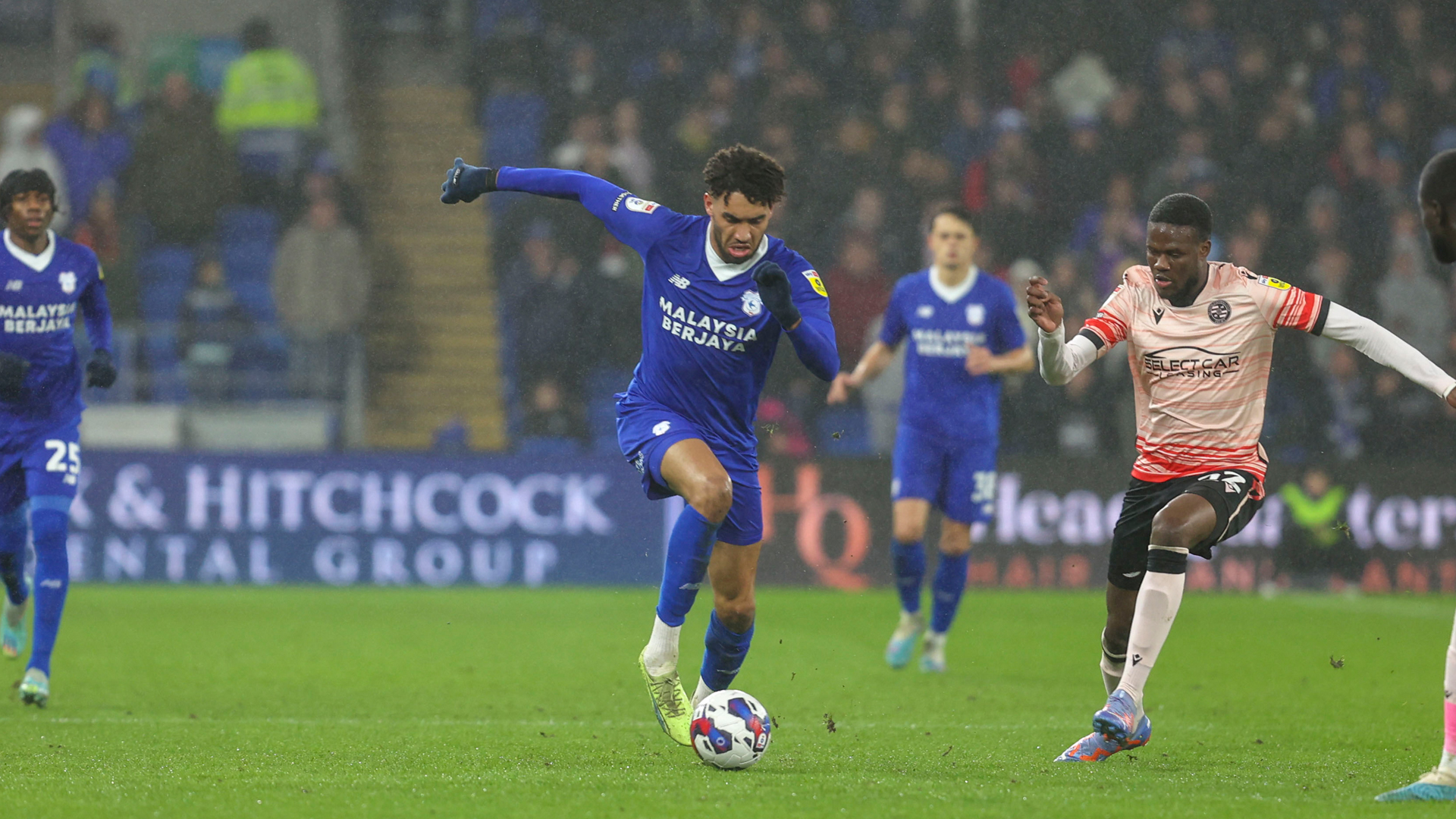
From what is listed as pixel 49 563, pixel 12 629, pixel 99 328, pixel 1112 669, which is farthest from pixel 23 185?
pixel 1112 669

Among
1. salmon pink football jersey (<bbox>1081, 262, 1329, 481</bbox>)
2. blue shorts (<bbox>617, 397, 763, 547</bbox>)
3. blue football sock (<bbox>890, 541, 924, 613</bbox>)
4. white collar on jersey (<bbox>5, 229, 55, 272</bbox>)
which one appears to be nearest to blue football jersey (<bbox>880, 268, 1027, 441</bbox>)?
blue football sock (<bbox>890, 541, 924, 613</bbox>)

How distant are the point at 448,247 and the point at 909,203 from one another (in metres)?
5.17

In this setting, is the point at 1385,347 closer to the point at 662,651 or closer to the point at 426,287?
the point at 662,651

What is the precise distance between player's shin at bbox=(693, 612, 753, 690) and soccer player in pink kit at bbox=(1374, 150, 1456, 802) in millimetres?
2235

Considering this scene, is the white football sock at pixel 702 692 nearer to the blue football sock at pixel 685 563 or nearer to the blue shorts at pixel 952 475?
the blue football sock at pixel 685 563

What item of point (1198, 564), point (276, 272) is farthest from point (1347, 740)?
point (276, 272)

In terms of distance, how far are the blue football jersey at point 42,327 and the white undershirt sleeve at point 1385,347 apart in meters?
5.65

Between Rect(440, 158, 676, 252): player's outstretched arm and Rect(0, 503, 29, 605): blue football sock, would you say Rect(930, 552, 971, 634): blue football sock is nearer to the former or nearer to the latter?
Rect(440, 158, 676, 252): player's outstretched arm

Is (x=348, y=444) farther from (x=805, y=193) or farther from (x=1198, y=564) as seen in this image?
(x=1198, y=564)

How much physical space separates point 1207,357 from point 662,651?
7.32 ft

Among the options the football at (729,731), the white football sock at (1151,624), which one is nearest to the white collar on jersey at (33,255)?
the football at (729,731)

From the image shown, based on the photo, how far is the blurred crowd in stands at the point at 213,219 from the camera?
49.1ft

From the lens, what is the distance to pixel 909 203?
16.1 meters

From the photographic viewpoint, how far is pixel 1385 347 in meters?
5.57
